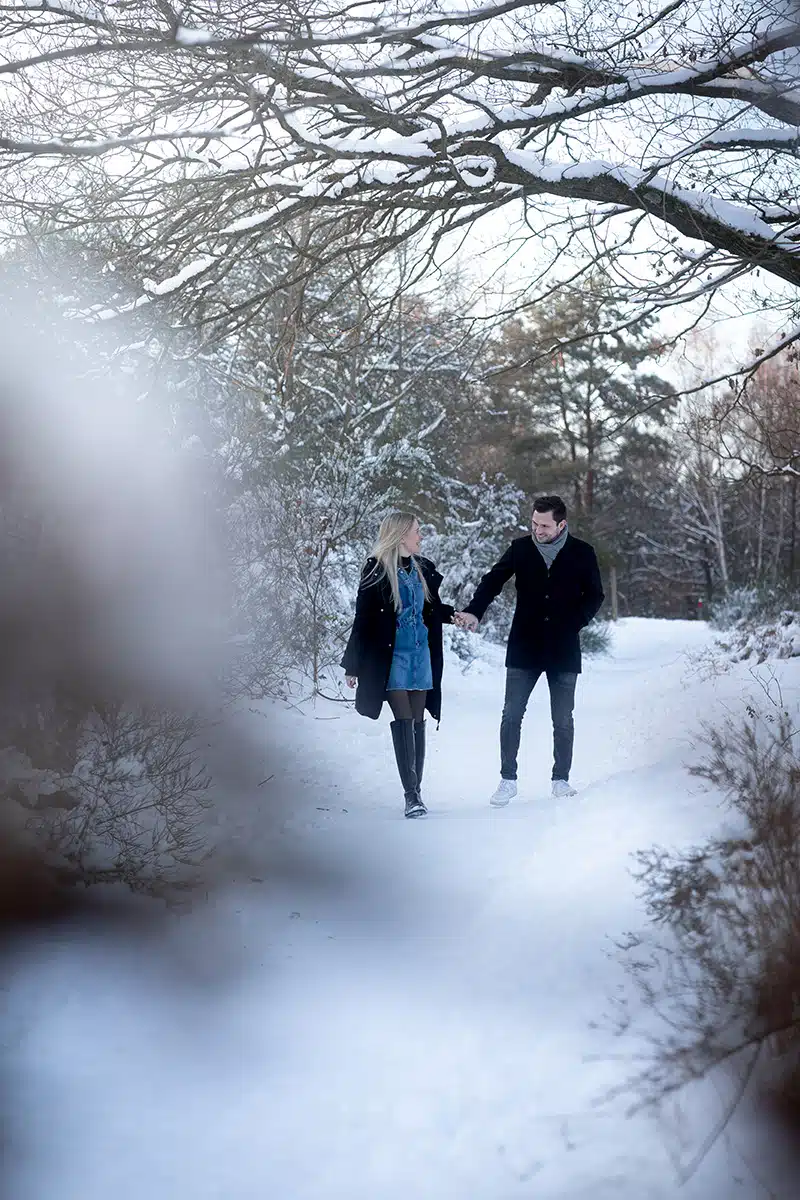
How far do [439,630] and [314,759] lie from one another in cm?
199

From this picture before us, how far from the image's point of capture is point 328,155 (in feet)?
22.9

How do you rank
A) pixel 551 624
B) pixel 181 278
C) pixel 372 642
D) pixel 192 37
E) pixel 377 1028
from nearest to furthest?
pixel 377 1028 < pixel 192 37 < pixel 372 642 < pixel 551 624 < pixel 181 278

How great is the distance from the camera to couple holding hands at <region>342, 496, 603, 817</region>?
6.96 m

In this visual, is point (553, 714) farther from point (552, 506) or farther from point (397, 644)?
point (552, 506)

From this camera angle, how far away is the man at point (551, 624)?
7.26m

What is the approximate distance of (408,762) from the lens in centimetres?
702

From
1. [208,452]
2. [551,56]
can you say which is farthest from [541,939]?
[208,452]

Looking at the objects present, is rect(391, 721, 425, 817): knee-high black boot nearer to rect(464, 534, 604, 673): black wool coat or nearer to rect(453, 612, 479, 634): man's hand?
rect(453, 612, 479, 634): man's hand

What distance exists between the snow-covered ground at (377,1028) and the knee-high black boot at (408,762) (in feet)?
0.43

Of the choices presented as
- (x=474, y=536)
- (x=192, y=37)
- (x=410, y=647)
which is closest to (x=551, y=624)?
(x=410, y=647)

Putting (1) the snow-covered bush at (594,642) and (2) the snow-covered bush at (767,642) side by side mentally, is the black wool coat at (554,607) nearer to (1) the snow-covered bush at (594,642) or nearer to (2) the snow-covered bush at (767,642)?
(2) the snow-covered bush at (767,642)

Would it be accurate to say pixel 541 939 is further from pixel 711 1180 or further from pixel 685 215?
pixel 685 215

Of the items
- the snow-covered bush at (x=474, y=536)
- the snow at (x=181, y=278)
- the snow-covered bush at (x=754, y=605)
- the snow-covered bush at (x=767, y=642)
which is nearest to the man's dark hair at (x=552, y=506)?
the snow at (x=181, y=278)

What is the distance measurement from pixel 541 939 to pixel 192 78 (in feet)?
17.3
